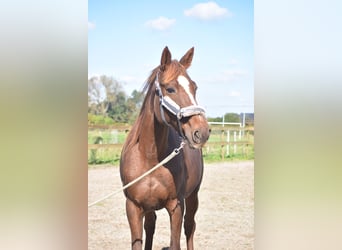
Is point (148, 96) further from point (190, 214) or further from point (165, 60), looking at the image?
point (190, 214)

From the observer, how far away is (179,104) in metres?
1.55

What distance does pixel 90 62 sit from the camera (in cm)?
181

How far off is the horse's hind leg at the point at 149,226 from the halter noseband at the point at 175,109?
481 mm

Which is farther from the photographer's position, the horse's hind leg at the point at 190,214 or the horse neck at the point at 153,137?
the horse's hind leg at the point at 190,214

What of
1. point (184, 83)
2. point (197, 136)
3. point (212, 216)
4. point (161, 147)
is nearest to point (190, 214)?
point (212, 216)

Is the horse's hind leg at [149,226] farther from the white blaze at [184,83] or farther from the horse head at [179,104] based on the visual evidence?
the white blaze at [184,83]

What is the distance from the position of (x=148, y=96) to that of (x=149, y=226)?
601 mm

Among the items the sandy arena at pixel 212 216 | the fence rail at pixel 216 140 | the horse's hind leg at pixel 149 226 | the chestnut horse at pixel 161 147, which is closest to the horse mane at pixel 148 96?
the chestnut horse at pixel 161 147

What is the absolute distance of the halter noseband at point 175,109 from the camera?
1.51 meters

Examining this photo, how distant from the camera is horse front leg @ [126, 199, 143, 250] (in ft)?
5.48

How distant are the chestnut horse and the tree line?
125mm

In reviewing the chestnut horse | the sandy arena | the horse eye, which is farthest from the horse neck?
the sandy arena
